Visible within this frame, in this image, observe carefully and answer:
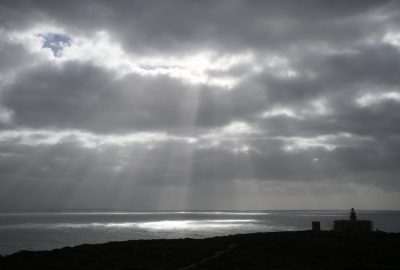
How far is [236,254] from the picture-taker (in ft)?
117

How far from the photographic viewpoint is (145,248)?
39000 millimetres

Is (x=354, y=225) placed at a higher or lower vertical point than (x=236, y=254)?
higher

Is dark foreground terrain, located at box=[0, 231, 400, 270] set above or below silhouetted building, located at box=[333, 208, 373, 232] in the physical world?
below

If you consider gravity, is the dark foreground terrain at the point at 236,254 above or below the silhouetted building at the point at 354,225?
below

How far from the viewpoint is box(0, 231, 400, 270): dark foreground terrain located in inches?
1230

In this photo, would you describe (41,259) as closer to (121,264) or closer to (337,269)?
(121,264)

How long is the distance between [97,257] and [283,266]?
1407 cm

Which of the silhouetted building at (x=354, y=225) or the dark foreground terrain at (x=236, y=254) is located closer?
the dark foreground terrain at (x=236, y=254)

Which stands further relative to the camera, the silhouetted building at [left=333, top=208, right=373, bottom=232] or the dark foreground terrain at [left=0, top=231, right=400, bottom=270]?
the silhouetted building at [left=333, top=208, right=373, bottom=232]

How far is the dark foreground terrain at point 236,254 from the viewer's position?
31250 mm

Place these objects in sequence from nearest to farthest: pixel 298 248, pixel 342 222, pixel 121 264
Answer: pixel 121 264 → pixel 298 248 → pixel 342 222

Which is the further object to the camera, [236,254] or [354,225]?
[354,225]

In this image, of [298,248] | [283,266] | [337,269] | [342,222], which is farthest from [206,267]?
[342,222]

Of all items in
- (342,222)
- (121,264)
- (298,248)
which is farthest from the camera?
(342,222)
